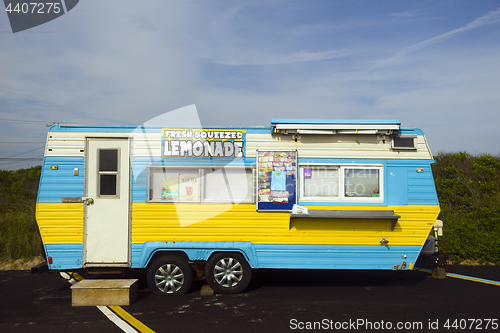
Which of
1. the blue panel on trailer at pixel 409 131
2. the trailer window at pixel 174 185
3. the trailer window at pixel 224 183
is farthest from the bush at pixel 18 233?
the blue panel on trailer at pixel 409 131

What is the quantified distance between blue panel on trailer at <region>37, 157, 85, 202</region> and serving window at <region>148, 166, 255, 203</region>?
1.29 m

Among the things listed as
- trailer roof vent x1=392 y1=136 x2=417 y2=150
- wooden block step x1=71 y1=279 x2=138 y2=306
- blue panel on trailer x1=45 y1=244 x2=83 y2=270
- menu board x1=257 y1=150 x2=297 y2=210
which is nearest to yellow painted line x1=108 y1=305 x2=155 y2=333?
wooden block step x1=71 y1=279 x2=138 y2=306

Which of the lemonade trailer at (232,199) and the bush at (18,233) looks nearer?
the lemonade trailer at (232,199)

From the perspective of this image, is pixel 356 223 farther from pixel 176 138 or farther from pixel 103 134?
pixel 103 134

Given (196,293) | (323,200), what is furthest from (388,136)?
(196,293)

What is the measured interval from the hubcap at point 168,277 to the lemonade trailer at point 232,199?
19mm

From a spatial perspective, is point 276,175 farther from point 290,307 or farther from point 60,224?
point 60,224

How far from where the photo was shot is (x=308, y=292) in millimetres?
6723

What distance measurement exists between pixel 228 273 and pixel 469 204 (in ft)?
34.6

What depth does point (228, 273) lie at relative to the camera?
6.50 m

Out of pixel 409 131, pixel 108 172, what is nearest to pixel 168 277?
pixel 108 172

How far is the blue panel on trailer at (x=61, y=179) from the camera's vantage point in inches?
251

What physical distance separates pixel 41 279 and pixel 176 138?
4.80 metres

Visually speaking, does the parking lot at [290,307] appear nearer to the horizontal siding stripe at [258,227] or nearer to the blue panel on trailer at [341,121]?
the horizontal siding stripe at [258,227]
